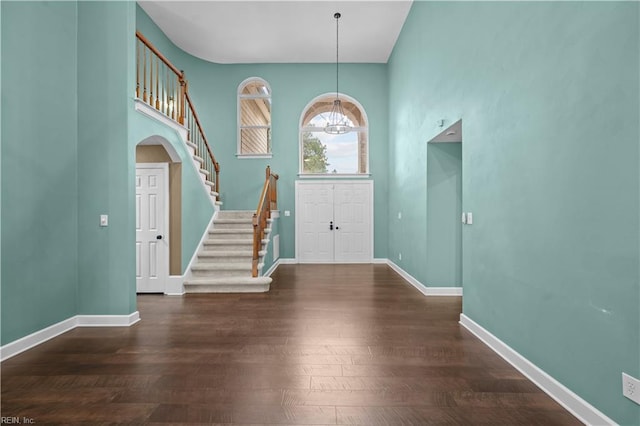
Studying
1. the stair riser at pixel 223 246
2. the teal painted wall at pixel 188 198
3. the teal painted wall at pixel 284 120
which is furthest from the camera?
the teal painted wall at pixel 284 120

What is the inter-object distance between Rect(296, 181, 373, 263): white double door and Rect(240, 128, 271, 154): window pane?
4.49 feet

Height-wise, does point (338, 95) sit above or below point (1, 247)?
above

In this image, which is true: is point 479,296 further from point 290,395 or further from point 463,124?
point 290,395

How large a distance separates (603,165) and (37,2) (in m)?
5.05

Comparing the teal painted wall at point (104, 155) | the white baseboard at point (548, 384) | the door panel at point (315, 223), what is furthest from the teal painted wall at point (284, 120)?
the white baseboard at point (548, 384)

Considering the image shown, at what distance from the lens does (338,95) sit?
8352 millimetres

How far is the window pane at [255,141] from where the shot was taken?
838 centimetres

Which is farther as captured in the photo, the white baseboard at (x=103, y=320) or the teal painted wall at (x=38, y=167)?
the white baseboard at (x=103, y=320)

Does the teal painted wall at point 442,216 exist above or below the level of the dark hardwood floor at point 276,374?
above

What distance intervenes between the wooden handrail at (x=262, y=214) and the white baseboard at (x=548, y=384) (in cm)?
353

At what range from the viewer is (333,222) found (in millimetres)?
8305

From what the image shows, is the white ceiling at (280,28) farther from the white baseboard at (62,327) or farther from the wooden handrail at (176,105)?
the white baseboard at (62,327)

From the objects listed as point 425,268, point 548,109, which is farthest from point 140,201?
point 548,109

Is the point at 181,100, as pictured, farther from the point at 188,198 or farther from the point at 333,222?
the point at 333,222
